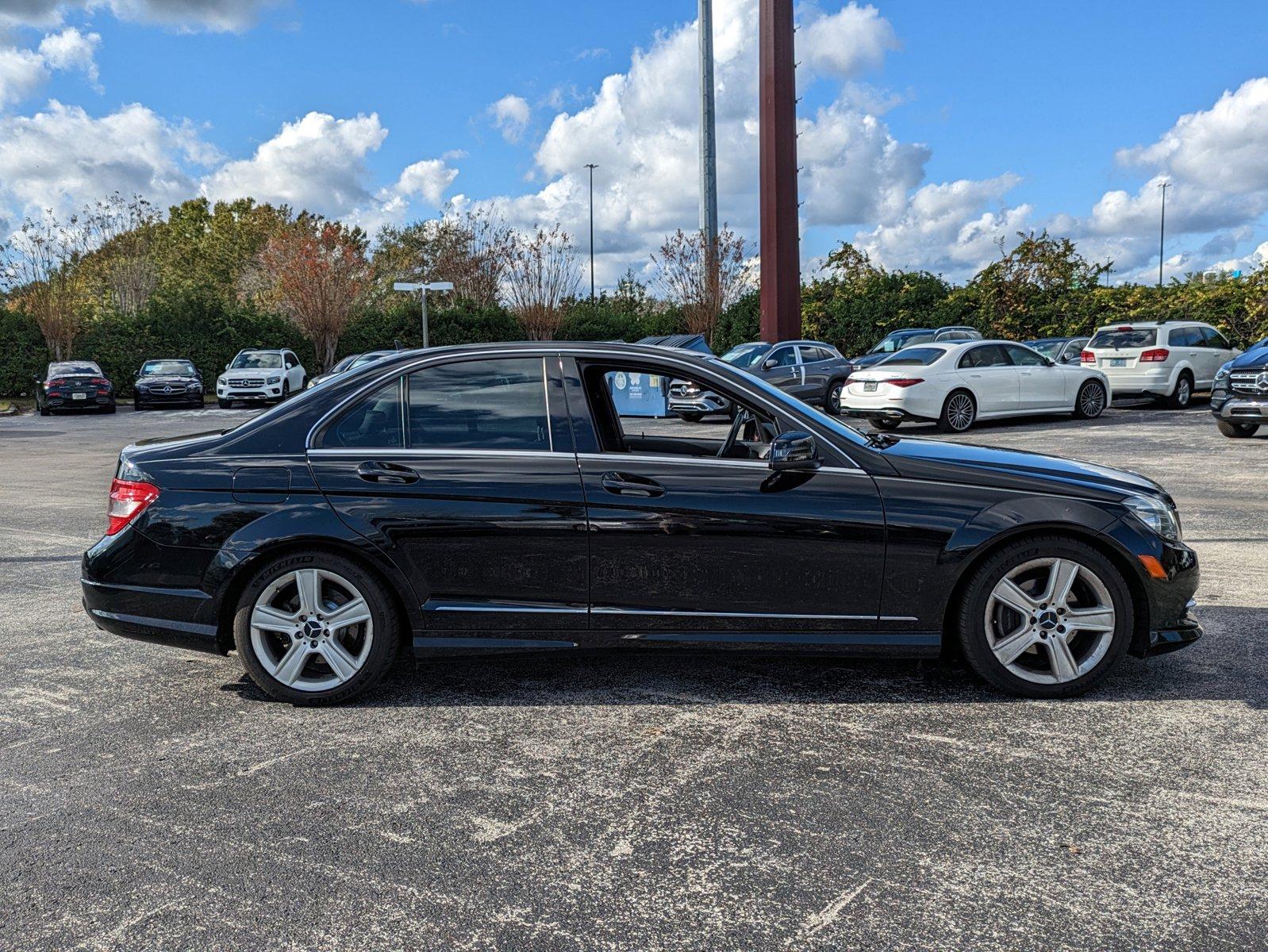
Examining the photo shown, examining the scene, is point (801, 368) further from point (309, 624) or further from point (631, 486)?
point (309, 624)

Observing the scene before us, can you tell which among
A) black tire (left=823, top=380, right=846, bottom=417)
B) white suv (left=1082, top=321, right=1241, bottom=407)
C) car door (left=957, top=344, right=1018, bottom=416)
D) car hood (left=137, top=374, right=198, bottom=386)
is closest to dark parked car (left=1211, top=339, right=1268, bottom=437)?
car door (left=957, top=344, right=1018, bottom=416)

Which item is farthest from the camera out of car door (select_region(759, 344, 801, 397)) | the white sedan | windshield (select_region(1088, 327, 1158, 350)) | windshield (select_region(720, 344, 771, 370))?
windshield (select_region(720, 344, 771, 370))

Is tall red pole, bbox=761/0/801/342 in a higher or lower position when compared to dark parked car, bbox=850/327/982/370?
higher

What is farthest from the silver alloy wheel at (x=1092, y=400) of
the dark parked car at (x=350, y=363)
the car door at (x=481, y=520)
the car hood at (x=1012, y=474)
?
the car door at (x=481, y=520)

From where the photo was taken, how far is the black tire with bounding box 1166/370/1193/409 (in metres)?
21.5

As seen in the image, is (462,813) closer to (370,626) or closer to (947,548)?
(370,626)

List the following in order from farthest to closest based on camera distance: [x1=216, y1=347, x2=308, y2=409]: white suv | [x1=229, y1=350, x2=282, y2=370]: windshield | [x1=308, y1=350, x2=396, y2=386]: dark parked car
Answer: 1. [x1=229, y1=350, x2=282, y2=370]: windshield
2. [x1=216, y1=347, x2=308, y2=409]: white suv
3. [x1=308, y1=350, x2=396, y2=386]: dark parked car

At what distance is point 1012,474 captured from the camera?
15.5 feet

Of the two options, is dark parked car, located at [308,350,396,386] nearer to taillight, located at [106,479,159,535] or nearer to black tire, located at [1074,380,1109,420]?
taillight, located at [106,479,159,535]

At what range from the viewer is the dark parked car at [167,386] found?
31.2 m

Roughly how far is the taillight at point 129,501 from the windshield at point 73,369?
92.7 feet

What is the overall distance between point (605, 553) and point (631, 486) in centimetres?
30

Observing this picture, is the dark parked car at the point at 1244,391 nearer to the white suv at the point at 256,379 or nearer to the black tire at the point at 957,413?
the black tire at the point at 957,413

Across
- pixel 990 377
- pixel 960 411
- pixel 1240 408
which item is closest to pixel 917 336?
pixel 990 377
